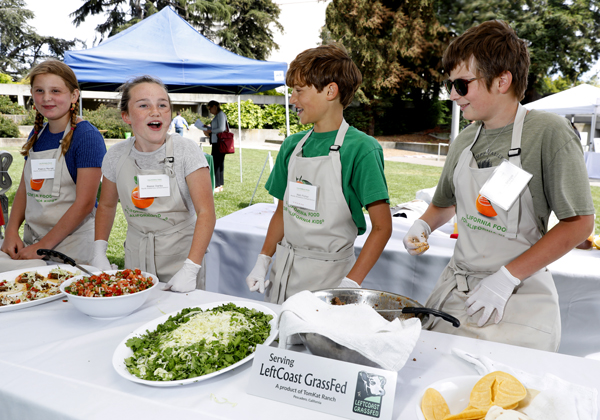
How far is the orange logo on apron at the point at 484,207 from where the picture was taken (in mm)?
1342

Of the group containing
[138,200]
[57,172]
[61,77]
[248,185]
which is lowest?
[248,185]

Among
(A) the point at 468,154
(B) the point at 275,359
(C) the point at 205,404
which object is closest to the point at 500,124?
(A) the point at 468,154

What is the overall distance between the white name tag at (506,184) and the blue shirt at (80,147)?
1.72 meters

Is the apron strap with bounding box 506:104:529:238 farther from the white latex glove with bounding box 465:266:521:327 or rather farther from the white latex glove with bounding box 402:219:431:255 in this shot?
the white latex glove with bounding box 402:219:431:255

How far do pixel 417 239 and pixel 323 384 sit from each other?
95cm

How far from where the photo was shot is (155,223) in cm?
185

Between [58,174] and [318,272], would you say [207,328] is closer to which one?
[318,272]

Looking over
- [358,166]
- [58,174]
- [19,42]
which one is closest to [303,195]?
[358,166]

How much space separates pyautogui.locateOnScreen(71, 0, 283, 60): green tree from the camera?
964 inches

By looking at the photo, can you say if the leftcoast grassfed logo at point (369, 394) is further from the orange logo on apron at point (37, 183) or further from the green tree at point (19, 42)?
the green tree at point (19, 42)

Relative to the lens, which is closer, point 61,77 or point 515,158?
point 515,158

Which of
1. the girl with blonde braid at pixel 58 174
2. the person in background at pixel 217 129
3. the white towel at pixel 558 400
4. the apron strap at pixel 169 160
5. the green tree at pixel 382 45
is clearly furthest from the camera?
the green tree at pixel 382 45

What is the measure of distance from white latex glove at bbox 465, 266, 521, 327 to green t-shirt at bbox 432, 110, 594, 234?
0.71 feet

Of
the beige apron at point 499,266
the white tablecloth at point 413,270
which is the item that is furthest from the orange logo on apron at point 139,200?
the beige apron at point 499,266
